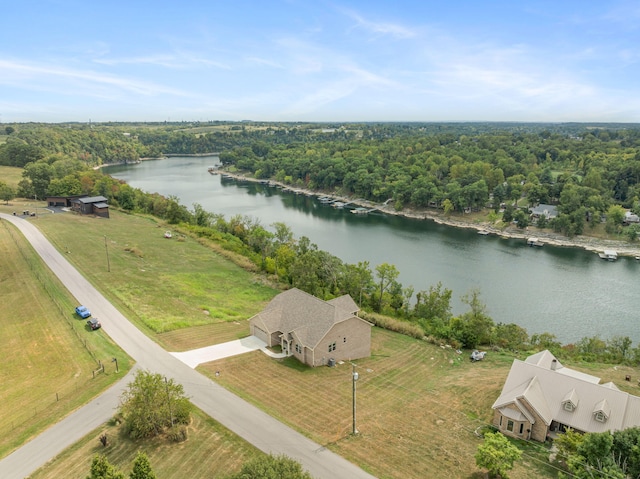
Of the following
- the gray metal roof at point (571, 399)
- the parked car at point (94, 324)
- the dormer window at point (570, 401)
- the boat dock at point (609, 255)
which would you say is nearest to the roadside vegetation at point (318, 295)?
the parked car at point (94, 324)

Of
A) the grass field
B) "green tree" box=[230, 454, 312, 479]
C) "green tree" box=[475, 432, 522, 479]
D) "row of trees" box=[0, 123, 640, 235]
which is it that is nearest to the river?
"row of trees" box=[0, 123, 640, 235]

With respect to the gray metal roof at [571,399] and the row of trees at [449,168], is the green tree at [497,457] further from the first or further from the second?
the row of trees at [449,168]

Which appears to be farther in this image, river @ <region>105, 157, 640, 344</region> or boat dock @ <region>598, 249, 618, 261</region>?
boat dock @ <region>598, 249, 618, 261</region>

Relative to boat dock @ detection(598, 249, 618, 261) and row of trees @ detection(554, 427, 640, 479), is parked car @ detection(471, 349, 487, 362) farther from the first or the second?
boat dock @ detection(598, 249, 618, 261)

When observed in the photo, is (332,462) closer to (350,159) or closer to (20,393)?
(20,393)

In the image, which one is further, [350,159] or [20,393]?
[350,159]

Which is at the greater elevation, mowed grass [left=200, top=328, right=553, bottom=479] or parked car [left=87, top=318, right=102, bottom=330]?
parked car [left=87, top=318, right=102, bottom=330]

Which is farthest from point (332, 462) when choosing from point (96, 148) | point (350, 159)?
point (96, 148)
